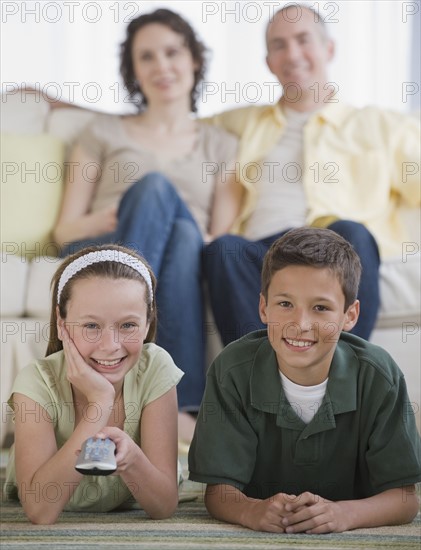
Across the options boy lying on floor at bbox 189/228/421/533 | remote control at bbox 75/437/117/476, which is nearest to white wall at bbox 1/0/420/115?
boy lying on floor at bbox 189/228/421/533

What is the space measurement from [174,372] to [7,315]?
2.81 feet

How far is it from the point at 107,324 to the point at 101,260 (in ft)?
0.37

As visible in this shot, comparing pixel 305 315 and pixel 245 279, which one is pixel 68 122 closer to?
pixel 245 279

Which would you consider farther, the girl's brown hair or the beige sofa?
the beige sofa

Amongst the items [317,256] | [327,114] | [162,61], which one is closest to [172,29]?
[162,61]

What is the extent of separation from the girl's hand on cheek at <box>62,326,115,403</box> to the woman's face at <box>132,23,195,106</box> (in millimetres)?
1312

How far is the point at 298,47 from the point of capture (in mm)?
2357

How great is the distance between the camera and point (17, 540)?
1059mm

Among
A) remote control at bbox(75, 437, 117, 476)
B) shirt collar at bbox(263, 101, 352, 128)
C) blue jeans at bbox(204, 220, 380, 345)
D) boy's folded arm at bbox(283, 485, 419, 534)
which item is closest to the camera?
remote control at bbox(75, 437, 117, 476)

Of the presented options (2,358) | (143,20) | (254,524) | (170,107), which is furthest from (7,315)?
(254,524)

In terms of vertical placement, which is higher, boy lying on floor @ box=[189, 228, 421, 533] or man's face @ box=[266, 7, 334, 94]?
man's face @ box=[266, 7, 334, 94]

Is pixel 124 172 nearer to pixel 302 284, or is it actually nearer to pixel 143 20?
pixel 143 20

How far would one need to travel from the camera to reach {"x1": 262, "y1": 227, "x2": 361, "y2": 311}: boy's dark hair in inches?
47.3

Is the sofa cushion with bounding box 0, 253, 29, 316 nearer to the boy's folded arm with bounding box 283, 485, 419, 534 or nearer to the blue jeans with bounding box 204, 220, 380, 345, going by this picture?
the blue jeans with bounding box 204, 220, 380, 345
